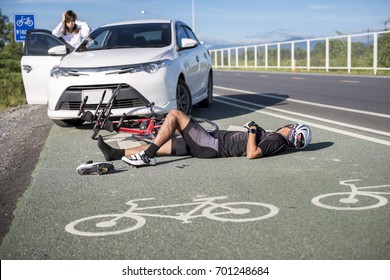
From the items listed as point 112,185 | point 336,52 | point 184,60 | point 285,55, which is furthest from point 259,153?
point 285,55

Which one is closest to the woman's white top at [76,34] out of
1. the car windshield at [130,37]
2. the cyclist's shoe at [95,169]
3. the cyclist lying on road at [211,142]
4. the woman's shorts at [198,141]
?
the car windshield at [130,37]

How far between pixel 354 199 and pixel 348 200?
6 centimetres

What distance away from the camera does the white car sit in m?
8.22

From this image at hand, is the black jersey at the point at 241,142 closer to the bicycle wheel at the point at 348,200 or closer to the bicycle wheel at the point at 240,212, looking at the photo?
the bicycle wheel at the point at 348,200

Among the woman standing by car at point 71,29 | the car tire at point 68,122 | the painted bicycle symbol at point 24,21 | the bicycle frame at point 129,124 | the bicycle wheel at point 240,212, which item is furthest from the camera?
the painted bicycle symbol at point 24,21

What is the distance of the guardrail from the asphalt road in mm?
19315

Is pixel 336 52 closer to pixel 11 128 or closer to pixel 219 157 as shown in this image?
pixel 11 128

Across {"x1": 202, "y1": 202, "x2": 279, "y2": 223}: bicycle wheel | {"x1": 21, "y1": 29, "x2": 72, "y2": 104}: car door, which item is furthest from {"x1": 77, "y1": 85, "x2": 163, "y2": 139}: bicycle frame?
{"x1": 202, "y1": 202, "x2": 279, "y2": 223}: bicycle wheel

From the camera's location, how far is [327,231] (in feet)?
12.3

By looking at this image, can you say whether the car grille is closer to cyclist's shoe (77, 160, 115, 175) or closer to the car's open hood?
the car's open hood

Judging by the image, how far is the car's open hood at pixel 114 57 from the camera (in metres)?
8.39

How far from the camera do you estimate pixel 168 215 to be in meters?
4.25

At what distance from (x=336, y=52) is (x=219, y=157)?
24.8 m
